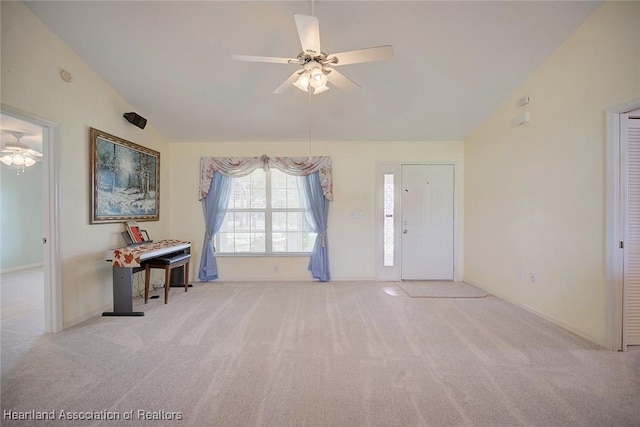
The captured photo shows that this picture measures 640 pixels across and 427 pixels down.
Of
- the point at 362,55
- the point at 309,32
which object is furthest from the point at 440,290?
the point at 309,32

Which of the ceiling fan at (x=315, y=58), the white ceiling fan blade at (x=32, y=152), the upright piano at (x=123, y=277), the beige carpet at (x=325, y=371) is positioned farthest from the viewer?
the white ceiling fan blade at (x=32, y=152)

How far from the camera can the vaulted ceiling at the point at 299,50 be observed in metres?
2.20

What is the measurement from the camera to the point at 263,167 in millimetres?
4172

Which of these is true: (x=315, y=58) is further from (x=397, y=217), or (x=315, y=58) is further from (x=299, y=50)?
(x=397, y=217)

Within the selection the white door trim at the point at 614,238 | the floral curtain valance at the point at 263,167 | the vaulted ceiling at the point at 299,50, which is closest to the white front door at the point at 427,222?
the vaulted ceiling at the point at 299,50

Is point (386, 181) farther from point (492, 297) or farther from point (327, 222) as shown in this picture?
point (492, 297)

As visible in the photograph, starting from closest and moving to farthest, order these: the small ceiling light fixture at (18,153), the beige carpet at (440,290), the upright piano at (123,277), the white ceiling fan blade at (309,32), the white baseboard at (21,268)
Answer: the white ceiling fan blade at (309,32), the upright piano at (123,277), the beige carpet at (440,290), the small ceiling light fixture at (18,153), the white baseboard at (21,268)

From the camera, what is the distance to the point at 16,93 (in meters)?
2.14

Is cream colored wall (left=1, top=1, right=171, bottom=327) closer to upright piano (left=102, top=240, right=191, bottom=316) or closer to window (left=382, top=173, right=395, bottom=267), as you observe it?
upright piano (left=102, top=240, right=191, bottom=316)

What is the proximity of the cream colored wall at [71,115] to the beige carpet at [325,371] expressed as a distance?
1.68 ft

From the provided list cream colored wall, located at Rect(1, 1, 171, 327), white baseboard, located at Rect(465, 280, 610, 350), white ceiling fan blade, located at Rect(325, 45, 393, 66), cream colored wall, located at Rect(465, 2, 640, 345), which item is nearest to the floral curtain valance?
cream colored wall, located at Rect(1, 1, 171, 327)

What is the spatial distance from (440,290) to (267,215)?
9.89ft

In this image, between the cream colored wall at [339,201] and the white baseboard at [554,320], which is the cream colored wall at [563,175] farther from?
the cream colored wall at [339,201]

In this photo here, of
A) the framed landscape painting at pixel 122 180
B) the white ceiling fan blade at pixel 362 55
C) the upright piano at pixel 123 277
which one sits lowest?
the upright piano at pixel 123 277
